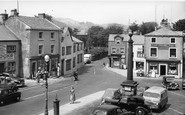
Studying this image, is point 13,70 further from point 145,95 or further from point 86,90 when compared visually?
point 145,95

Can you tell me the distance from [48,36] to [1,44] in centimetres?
924

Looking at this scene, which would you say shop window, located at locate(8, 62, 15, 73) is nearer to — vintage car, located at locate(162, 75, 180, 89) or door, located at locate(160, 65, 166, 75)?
vintage car, located at locate(162, 75, 180, 89)

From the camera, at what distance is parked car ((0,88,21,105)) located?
2328 cm

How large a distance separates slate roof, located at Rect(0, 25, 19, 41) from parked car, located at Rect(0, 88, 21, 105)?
15.3m

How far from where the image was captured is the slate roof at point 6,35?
126ft

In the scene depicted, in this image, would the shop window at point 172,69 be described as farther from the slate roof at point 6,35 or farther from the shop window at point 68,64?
the slate roof at point 6,35

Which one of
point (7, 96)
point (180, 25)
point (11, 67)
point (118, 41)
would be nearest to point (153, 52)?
point (118, 41)

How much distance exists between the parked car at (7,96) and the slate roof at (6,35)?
50.1ft

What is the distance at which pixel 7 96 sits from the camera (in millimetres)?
23828

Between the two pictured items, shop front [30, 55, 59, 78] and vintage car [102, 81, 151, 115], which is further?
shop front [30, 55, 59, 78]

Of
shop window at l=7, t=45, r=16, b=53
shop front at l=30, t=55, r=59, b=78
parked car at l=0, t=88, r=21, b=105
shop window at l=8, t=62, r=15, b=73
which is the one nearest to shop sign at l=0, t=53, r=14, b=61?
shop window at l=7, t=45, r=16, b=53

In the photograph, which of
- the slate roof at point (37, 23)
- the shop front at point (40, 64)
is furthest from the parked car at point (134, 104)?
the slate roof at point (37, 23)

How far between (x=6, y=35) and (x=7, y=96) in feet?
60.0

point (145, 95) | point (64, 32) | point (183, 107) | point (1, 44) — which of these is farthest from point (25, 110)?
point (64, 32)
